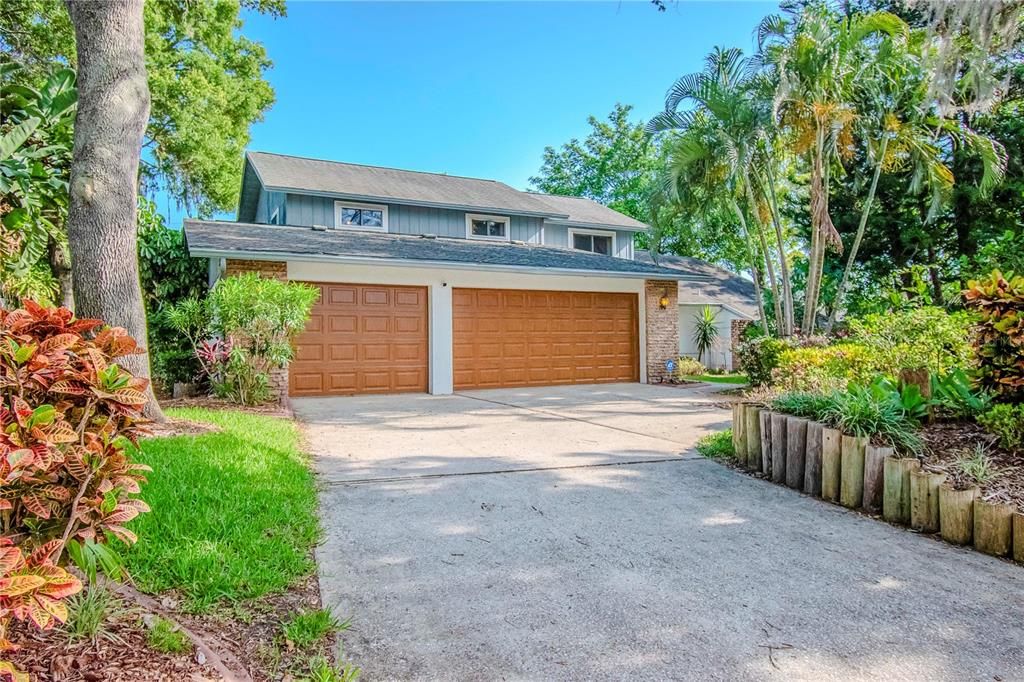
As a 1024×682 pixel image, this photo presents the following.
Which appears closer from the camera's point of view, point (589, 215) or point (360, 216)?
point (360, 216)

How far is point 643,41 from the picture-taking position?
36.7 feet

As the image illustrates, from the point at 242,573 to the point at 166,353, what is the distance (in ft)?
27.2

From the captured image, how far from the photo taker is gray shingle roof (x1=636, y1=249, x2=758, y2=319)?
20.4m

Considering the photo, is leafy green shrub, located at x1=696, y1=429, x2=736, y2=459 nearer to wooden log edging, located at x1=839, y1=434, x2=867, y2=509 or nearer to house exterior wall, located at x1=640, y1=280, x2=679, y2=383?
wooden log edging, located at x1=839, y1=434, x2=867, y2=509

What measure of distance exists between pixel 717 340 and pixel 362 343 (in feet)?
43.8

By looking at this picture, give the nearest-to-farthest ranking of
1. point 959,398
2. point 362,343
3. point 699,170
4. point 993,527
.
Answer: point 993,527
point 959,398
point 362,343
point 699,170

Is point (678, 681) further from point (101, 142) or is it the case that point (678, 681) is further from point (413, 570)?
point (101, 142)

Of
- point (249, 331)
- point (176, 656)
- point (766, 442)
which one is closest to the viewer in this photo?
point (176, 656)

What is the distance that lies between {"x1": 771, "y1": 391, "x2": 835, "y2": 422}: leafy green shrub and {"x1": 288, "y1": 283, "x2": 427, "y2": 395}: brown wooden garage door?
25.1 feet

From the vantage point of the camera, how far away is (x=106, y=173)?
5.47 m

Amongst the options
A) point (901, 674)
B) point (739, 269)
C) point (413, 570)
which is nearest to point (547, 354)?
point (413, 570)

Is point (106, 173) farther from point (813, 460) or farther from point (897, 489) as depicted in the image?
point (897, 489)

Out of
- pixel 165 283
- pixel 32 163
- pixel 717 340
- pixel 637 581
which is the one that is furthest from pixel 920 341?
pixel 717 340

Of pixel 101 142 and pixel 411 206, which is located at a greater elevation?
pixel 411 206
